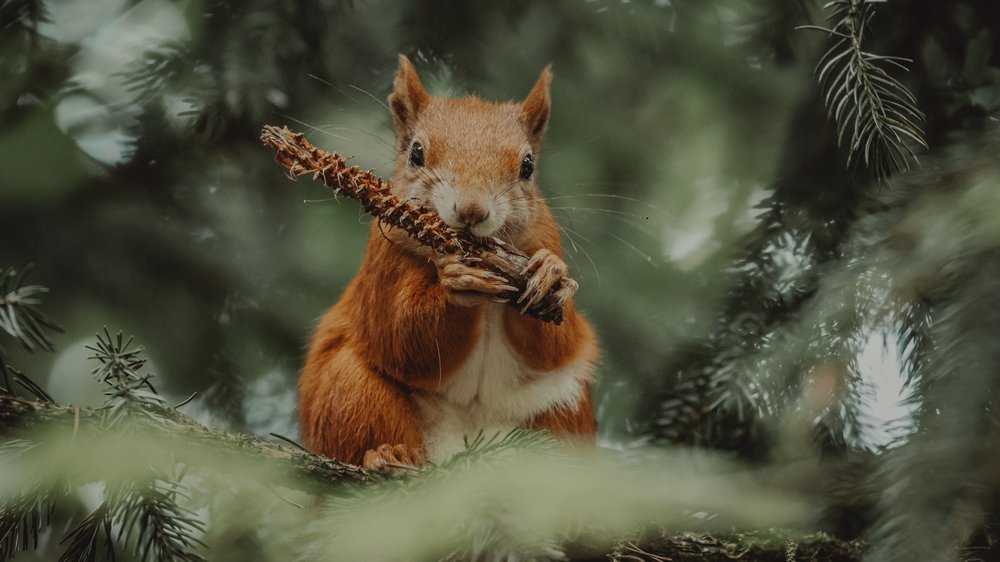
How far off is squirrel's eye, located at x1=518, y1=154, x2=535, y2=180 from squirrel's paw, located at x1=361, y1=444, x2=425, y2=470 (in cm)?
46

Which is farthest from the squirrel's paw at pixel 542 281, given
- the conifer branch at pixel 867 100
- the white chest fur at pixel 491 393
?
the conifer branch at pixel 867 100

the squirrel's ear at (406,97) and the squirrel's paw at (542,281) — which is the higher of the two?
the squirrel's ear at (406,97)

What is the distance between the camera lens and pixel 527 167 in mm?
1502

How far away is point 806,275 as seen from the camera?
138cm

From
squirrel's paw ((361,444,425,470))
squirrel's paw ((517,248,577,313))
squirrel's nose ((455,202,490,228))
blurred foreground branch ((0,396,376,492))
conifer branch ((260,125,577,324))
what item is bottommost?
blurred foreground branch ((0,396,376,492))

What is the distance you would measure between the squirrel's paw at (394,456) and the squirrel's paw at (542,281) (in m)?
0.32

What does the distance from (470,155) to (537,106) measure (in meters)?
0.22

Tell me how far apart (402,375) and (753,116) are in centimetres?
88

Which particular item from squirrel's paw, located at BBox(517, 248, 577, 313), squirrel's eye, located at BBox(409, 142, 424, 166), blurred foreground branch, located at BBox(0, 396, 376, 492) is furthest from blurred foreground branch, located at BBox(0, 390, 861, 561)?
squirrel's eye, located at BBox(409, 142, 424, 166)

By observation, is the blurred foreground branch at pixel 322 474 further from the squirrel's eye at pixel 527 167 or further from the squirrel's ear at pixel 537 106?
the squirrel's ear at pixel 537 106

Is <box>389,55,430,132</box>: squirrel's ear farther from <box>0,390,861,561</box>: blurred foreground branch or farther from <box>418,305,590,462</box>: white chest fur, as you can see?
<box>0,390,861,561</box>: blurred foreground branch

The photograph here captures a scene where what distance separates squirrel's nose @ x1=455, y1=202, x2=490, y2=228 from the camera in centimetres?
129

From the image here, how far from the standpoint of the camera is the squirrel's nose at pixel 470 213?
4.22 ft

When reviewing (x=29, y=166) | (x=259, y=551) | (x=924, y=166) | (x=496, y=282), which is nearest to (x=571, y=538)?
(x=496, y=282)
